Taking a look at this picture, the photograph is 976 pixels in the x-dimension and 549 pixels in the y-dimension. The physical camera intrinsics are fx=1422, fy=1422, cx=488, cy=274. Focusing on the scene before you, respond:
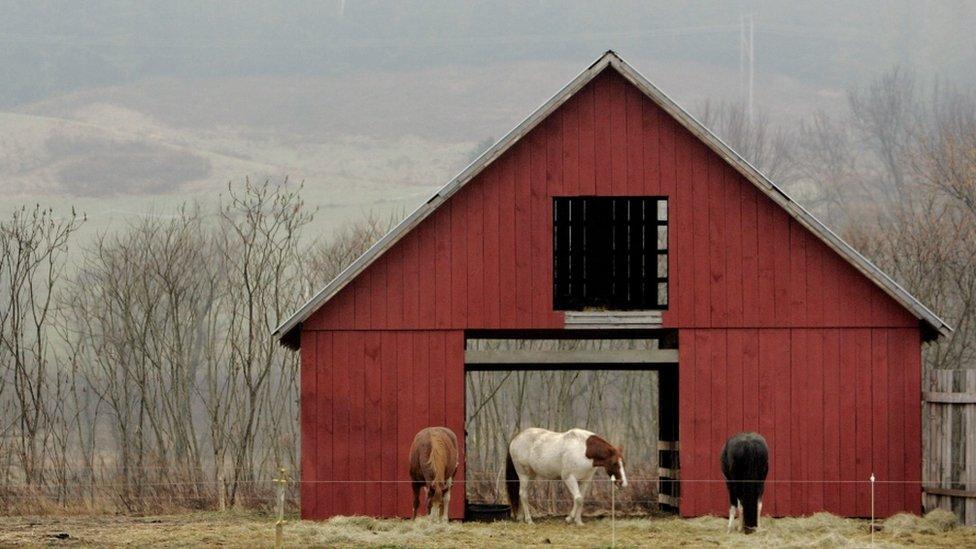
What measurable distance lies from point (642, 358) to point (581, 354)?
92 centimetres

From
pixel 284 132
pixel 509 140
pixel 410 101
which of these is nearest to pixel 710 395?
pixel 509 140

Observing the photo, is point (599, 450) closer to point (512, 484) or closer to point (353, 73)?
point (512, 484)

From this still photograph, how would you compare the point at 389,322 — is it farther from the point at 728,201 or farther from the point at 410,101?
the point at 410,101

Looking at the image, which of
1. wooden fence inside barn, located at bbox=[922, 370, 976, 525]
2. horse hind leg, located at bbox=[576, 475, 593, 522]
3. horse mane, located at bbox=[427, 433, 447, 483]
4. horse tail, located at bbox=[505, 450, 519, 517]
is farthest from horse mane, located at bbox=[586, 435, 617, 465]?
wooden fence inside barn, located at bbox=[922, 370, 976, 525]

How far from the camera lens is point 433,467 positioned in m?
19.6

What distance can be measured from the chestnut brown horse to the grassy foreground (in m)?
0.40

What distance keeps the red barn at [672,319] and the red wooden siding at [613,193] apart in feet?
0.07

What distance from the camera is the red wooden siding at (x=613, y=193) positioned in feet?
70.1

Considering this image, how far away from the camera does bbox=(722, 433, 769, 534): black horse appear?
62.5 ft

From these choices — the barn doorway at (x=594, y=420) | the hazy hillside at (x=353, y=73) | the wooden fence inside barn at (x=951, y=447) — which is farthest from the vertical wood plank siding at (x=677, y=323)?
the hazy hillside at (x=353, y=73)

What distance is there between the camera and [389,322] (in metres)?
21.3

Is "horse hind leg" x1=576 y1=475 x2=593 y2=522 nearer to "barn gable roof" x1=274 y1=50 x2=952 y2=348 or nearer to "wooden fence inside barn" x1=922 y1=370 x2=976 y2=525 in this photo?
"barn gable roof" x1=274 y1=50 x2=952 y2=348

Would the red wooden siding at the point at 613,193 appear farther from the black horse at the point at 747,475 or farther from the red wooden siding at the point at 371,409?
the black horse at the point at 747,475

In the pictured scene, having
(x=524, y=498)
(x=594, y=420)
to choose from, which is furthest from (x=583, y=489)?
(x=594, y=420)
